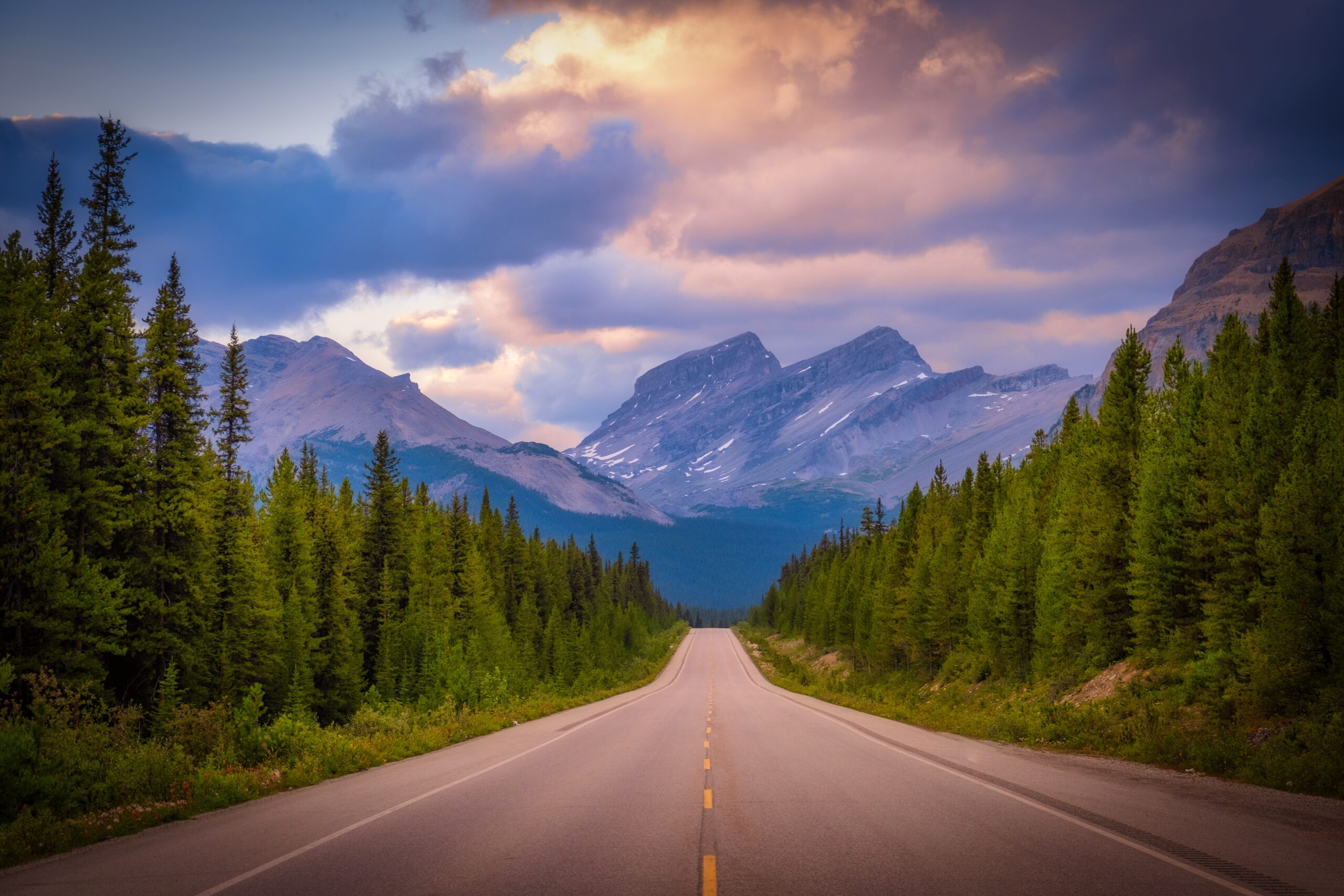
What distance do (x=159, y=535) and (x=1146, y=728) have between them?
33022 mm

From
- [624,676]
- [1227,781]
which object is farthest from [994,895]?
[624,676]

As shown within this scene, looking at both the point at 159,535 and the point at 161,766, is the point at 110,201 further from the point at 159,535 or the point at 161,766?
the point at 161,766

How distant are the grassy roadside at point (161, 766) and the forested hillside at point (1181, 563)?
16.8 meters

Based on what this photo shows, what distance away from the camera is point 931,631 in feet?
170

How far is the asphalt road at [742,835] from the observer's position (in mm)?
7227

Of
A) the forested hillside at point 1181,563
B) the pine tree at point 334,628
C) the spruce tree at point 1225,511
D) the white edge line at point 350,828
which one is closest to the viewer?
the white edge line at point 350,828

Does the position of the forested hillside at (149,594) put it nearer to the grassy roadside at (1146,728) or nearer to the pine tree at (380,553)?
the pine tree at (380,553)

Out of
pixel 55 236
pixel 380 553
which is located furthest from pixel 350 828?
pixel 380 553

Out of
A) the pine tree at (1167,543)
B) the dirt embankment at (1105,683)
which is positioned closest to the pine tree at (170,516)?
the dirt embankment at (1105,683)

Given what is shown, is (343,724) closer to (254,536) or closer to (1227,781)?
(254,536)

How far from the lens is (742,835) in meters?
9.14

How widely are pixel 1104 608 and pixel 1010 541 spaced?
Answer: 1016cm

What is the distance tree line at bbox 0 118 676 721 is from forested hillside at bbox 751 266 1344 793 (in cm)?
2280

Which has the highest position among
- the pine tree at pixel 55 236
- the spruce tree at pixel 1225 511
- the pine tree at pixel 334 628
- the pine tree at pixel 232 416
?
the pine tree at pixel 55 236
